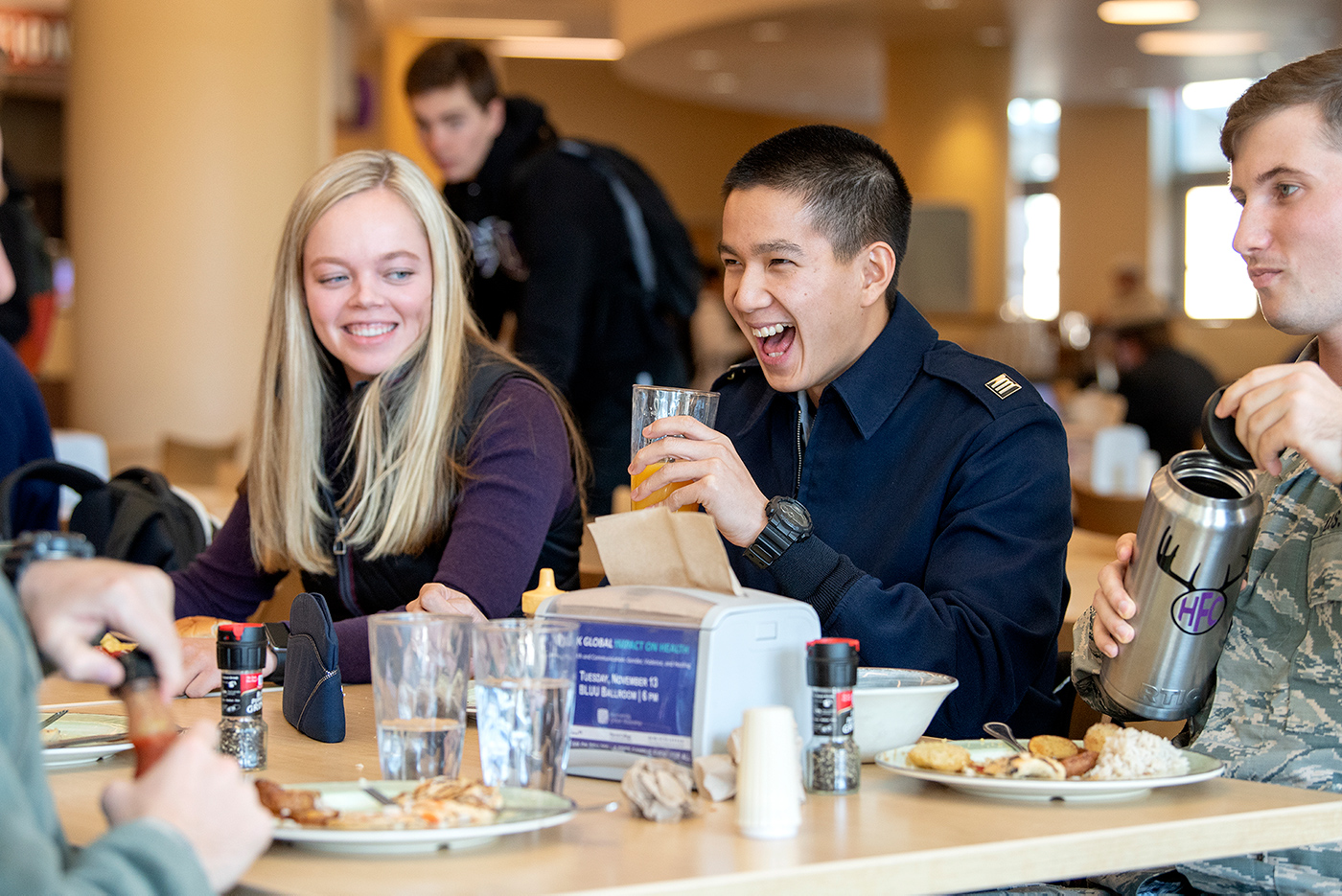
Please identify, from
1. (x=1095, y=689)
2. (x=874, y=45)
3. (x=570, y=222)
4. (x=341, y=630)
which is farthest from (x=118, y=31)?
(x=874, y=45)

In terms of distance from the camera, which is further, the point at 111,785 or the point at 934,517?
the point at 934,517

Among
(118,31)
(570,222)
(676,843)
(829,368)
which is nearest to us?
(676,843)

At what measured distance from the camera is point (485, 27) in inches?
472

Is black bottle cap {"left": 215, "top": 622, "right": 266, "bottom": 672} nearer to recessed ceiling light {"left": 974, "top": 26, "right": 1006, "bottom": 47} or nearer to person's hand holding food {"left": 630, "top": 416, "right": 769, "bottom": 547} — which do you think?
person's hand holding food {"left": 630, "top": 416, "right": 769, "bottom": 547}

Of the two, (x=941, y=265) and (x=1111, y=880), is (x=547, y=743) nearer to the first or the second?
(x=1111, y=880)

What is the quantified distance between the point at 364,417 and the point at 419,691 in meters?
0.96

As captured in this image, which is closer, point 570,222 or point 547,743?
point 547,743

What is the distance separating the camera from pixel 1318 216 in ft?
4.83

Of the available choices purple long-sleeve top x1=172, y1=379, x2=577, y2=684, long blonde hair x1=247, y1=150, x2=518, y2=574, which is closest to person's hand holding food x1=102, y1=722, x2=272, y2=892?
purple long-sleeve top x1=172, y1=379, x2=577, y2=684

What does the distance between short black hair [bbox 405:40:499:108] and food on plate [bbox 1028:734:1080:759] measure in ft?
8.56

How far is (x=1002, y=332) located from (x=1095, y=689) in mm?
9502

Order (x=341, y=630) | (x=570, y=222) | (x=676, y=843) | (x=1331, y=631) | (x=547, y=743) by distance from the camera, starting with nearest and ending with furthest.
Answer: (x=676, y=843), (x=547, y=743), (x=1331, y=631), (x=341, y=630), (x=570, y=222)

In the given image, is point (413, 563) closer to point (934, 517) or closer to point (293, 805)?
point (934, 517)

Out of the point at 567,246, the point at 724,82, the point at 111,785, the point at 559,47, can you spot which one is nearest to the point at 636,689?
the point at 111,785
